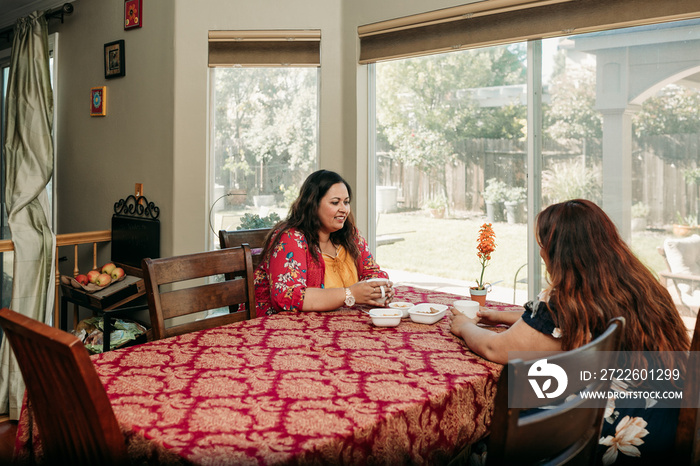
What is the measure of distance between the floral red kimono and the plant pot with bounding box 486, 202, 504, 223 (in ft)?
3.05

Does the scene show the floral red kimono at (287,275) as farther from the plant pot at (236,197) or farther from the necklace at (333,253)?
the plant pot at (236,197)

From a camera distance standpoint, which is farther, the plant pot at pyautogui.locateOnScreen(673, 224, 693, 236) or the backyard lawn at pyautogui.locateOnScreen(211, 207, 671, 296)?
the backyard lawn at pyautogui.locateOnScreen(211, 207, 671, 296)

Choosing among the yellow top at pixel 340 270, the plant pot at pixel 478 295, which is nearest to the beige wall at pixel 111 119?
the yellow top at pixel 340 270

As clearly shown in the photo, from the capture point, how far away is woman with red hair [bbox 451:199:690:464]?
1457 mm

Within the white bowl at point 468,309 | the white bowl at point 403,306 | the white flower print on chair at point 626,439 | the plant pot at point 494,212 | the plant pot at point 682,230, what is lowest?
the white flower print on chair at point 626,439

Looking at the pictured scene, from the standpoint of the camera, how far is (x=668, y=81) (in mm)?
2547

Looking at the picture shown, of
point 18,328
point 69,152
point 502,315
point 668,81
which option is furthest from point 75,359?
point 69,152

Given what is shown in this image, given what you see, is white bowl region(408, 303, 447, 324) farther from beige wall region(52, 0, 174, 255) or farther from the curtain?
the curtain

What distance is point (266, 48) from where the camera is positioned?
3598mm

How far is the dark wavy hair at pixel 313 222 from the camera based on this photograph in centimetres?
238

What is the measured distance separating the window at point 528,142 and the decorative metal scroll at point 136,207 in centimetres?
141

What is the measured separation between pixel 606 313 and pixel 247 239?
5.65 ft

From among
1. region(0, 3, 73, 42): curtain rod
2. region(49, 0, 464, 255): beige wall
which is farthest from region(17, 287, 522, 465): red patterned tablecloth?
region(0, 3, 73, 42): curtain rod

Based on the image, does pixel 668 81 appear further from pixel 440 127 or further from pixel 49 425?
pixel 49 425
